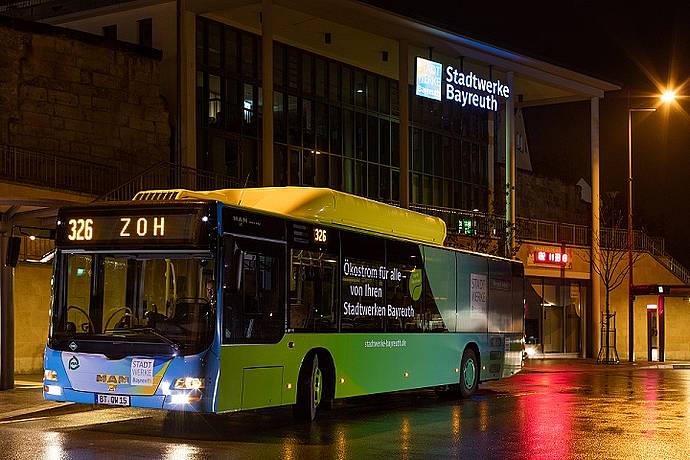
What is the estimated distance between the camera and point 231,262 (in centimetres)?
1400

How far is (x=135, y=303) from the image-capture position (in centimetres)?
1404

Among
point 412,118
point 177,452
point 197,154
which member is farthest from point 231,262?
point 412,118

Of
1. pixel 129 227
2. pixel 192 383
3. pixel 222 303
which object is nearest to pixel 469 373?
pixel 222 303

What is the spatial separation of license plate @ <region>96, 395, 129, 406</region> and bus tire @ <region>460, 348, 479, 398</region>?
31.5ft

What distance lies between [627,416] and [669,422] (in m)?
1.03

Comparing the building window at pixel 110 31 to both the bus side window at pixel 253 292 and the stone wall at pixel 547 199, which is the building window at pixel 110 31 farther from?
the bus side window at pixel 253 292

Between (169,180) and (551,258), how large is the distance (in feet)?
64.3

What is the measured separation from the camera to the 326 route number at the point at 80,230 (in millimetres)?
14234

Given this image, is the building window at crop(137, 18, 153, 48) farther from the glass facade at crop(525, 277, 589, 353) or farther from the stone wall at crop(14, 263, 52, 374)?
the glass facade at crop(525, 277, 589, 353)

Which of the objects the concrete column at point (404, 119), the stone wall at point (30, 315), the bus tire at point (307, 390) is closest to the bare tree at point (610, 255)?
the concrete column at point (404, 119)

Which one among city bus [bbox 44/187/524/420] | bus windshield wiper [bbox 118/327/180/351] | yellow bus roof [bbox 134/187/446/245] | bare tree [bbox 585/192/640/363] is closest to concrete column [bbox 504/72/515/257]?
bare tree [bbox 585/192/640/363]

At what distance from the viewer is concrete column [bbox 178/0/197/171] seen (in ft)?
108

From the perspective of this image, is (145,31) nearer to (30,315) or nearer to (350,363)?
(30,315)

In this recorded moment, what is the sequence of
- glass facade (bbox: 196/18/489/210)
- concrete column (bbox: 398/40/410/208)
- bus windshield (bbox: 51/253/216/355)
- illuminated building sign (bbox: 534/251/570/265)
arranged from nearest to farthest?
bus windshield (bbox: 51/253/216/355)
glass facade (bbox: 196/18/489/210)
concrete column (bbox: 398/40/410/208)
illuminated building sign (bbox: 534/251/570/265)
